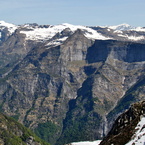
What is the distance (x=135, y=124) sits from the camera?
102812 mm

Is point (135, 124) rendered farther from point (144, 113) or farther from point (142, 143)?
point (142, 143)

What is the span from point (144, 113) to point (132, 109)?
6.30 m

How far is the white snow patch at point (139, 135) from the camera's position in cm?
8793

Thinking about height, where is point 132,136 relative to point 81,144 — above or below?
above

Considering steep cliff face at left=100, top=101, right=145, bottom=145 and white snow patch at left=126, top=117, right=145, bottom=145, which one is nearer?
white snow patch at left=126, top=117, right=145, bottom=145

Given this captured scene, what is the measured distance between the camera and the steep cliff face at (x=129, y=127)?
95812mm

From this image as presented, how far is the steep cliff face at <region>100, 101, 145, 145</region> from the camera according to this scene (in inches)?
3772

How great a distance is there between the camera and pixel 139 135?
91.8 metres

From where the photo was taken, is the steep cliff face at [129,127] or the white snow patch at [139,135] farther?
the steep cliff face at [129,127]

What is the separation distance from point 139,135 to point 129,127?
37.0 feet

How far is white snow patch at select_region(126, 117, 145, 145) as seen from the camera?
87925mm

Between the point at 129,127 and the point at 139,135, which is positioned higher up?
the point at 139,135

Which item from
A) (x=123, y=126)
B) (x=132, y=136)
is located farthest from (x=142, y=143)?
(x=123, y=126)

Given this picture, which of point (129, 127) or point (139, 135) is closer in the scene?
point (139, 135)
